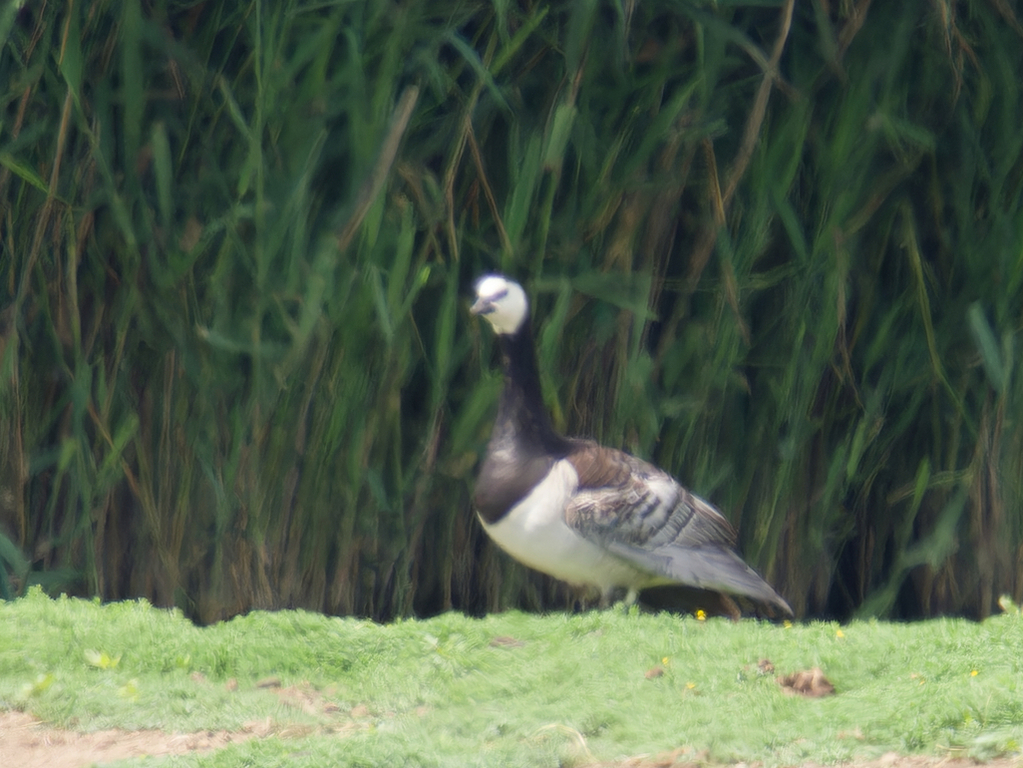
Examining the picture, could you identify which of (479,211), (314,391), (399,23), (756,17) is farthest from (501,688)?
(756,17)

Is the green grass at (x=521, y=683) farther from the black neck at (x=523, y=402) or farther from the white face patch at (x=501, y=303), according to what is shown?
the white face patch at (x=501, y=303)

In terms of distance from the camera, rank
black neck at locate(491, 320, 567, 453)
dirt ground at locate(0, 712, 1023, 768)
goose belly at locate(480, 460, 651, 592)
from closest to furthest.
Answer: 1. dirt ground at locate(0, 712, 1023, 768)
2. goose belly at locate(480, 460, 651, 592)
3. black neck at locate(491, 320, 567, 453)

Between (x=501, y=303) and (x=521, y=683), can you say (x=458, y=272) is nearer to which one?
(x=501, y=303)

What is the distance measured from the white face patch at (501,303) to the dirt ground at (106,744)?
129 centimetres

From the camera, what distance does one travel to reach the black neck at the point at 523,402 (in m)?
3.65

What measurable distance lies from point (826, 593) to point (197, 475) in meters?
1.81

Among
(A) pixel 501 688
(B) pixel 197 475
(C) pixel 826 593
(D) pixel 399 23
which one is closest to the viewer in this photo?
(A) pixel 501 688

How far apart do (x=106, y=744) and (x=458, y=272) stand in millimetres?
1613

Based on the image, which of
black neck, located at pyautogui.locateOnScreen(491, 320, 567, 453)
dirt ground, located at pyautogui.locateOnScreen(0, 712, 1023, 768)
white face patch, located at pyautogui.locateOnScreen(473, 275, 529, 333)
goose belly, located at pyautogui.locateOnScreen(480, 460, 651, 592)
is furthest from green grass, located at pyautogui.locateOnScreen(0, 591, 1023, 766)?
white face patch, located at pyautogui.locateOnScreen(473, 275, 529, 333)

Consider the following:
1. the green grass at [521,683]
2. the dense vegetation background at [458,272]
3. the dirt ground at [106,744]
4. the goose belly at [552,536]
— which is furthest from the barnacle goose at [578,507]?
the dirt ground at [106,744]

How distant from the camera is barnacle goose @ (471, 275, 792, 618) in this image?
3500 mm

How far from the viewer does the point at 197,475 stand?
12.2 feet

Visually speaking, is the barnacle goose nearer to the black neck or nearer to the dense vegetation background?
the black neck

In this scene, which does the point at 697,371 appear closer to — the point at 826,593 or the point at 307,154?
the point at 826,593
